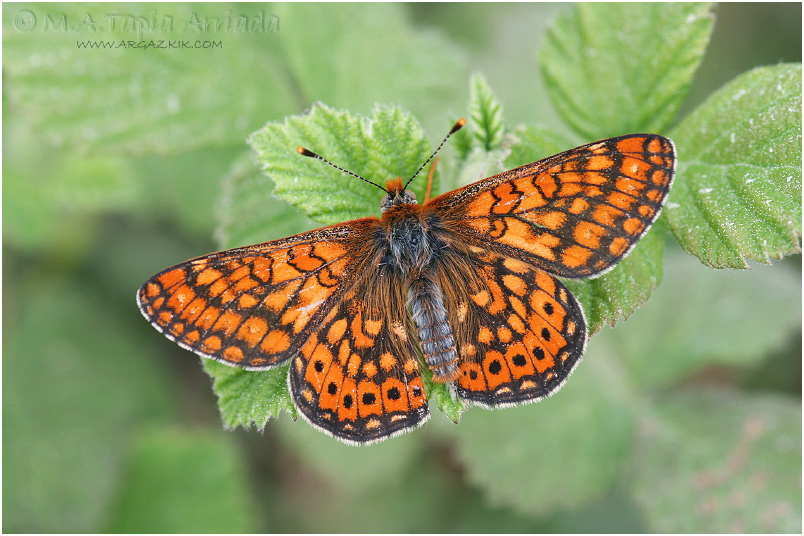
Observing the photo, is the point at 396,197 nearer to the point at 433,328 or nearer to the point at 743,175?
the point at 433,328

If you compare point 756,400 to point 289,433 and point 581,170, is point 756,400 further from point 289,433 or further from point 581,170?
point 289,433

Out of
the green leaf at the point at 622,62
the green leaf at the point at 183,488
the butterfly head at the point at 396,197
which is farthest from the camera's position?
the green leaf at the point at 183,488

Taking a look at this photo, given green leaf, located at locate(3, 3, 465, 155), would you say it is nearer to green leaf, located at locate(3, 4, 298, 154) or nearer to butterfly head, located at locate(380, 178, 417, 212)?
green leaf, located at locate(3, 4, 298, 154)

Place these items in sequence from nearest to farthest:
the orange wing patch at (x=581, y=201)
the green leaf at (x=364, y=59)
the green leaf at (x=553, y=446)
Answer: the orange wing patch at (x=581, y=201) → the green leaf at (x=364, y=59) → the green leaf at (x=553, y=446)

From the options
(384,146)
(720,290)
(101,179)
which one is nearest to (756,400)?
(720,290)

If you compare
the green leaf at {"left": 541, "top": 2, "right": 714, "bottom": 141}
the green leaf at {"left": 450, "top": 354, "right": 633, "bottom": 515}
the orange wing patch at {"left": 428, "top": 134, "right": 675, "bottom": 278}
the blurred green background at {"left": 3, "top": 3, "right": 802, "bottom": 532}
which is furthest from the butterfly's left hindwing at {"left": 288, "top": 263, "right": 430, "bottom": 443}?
the green leaf at {"left": 450, "top": 354, "right": 633, "bottom": 515}

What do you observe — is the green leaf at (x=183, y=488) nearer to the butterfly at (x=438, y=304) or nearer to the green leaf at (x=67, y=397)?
the green leaf at (x=67, y=397)

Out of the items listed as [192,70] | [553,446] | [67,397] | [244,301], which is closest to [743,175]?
[244,301]

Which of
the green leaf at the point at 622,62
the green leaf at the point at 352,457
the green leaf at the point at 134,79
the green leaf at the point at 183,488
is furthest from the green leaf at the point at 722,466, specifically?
the green leaf at the point at 134,79
